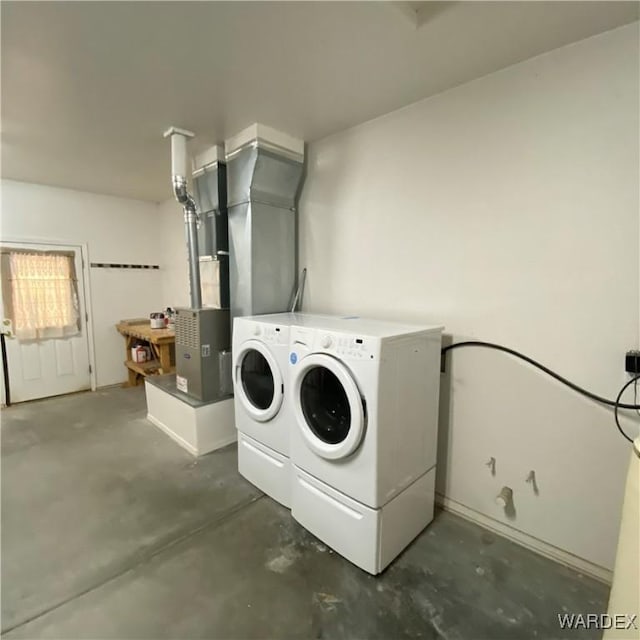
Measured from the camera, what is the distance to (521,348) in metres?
1.72

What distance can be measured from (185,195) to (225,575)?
2.45 metres

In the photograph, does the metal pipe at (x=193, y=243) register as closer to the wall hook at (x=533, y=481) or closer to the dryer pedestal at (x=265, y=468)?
the dryer pedestal at (x=265, y=468)

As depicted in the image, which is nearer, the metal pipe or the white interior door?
the metal pipe

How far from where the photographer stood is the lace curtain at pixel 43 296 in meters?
3.57

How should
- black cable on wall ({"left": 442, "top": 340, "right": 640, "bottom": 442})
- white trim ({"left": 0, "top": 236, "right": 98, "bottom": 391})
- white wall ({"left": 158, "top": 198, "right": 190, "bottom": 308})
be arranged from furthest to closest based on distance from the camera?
white wall ({"left": 158, "top": 198, "right": 190, "bottom": 308}), white trim ({"left": 0, "top": 236, "right": 98, "bottom": 391}), black cable on wall ({"left": 442, "top": 340, "right": 640, "bottom": 442})

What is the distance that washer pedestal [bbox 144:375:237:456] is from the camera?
8.66ft

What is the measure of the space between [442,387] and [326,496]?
89 cm

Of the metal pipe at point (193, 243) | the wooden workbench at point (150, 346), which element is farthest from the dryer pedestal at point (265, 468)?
the wooden workbench at point (150, 346)

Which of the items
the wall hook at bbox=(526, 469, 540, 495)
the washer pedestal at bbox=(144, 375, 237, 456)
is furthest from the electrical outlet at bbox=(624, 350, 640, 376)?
the washer pedestal at bbox=(144, 375, 237, 456)

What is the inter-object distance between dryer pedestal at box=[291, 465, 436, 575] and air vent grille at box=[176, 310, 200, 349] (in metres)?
1.37

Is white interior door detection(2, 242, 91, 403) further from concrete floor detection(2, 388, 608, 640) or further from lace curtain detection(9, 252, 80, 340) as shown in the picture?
concrete floor detection(2, 388, 608, 640)

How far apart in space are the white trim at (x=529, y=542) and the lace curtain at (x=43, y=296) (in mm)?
4210

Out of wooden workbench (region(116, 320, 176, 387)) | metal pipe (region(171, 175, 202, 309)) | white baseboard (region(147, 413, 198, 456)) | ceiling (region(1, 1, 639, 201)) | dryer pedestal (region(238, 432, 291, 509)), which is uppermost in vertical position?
ceiling (region(1, 1, 639, 201))

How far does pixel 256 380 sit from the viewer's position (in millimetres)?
2213
